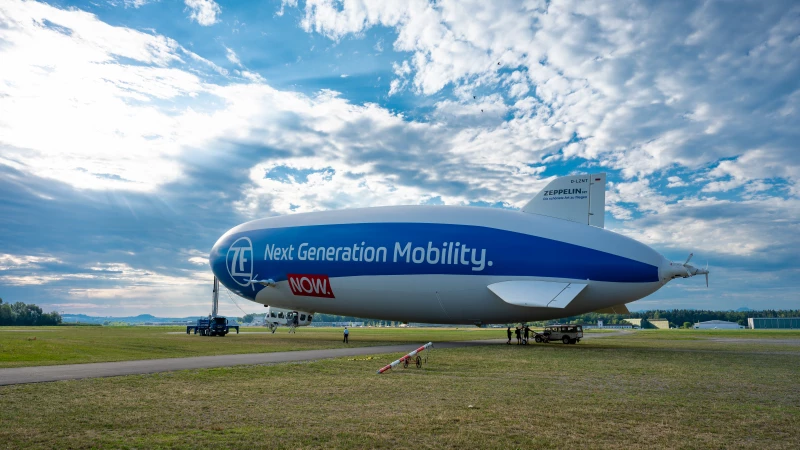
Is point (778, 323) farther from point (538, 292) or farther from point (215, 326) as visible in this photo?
point (215, 326)

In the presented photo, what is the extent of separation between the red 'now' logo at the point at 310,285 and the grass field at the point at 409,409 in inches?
753

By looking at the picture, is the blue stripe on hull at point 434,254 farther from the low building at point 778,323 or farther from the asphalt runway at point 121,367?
the low building at point 778,323

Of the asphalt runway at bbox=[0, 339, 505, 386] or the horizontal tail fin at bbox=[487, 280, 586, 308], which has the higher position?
the horizontal tail fin at bbox=[487, 280, 586, 308]

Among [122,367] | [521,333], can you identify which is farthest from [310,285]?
[122,367]

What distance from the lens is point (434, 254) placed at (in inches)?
1415

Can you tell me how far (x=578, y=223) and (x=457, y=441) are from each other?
2932 centimetres

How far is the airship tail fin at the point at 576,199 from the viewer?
37344 millimetres

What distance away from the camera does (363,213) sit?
40844 mm

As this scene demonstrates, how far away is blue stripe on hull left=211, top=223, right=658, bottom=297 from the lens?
33.5 meters

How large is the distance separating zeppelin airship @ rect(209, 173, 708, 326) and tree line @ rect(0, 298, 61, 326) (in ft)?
389

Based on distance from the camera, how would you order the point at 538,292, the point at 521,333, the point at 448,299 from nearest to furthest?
the point at 538,292
the point at 448,299
the point at 521,333

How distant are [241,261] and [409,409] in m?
35.5

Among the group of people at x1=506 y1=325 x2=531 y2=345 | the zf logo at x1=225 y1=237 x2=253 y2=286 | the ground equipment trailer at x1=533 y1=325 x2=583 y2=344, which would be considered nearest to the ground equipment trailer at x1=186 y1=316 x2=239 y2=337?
the zf logo at x1=225 y1=237 x2=253 y2=286

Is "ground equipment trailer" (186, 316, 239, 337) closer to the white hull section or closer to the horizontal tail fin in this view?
the white hull section
